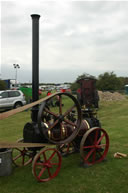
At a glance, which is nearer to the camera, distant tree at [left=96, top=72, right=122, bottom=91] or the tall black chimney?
the tall black chimney

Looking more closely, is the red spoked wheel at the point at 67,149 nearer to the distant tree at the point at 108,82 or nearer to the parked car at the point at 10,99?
the parked car at the point at 10,99

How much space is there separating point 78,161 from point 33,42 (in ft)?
9.03

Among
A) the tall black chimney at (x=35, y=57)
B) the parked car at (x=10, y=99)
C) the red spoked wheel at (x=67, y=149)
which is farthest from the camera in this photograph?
the parked car at (x=10, y=99)

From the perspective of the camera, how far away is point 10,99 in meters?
13.6

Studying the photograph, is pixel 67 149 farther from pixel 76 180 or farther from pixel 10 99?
pixel 10 99

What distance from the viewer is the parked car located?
43.8ft

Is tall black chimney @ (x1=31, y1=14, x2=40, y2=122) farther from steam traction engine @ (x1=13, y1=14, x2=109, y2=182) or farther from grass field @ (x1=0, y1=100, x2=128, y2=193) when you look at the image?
grass field @ (x1=0, y1=100, x2=128, y2=193)

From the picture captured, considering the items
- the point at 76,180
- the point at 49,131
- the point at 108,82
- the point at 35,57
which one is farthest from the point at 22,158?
the point at 108,82

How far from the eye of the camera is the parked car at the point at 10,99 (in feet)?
43.8

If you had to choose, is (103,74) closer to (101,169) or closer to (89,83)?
(89,83)

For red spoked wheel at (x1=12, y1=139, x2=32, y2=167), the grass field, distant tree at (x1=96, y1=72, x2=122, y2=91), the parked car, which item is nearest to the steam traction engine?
red spoked wheel at (x1=12, y1=139, x2=32, y2=167)

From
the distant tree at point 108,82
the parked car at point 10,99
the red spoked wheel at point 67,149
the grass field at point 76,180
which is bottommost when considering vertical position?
the grass field at point 76,180

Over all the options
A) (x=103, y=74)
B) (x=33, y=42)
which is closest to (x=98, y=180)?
(x=33, y=42)

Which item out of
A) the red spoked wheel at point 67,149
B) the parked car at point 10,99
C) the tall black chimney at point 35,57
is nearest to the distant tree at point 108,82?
the parked car at point 10,99
